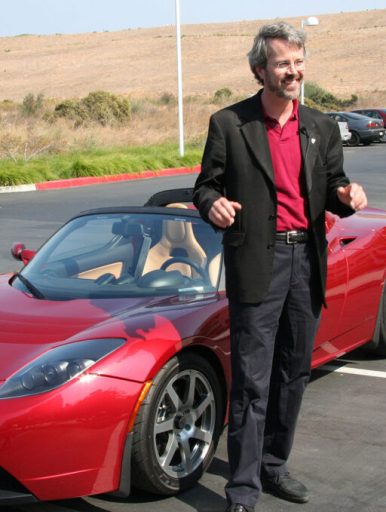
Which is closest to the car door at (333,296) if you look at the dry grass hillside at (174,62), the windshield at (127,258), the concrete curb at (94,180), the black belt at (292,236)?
the windshield at (127,258)

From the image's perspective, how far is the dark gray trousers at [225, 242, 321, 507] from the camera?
12.1 feet

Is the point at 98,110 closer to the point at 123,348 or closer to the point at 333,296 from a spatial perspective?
the point at 333,296

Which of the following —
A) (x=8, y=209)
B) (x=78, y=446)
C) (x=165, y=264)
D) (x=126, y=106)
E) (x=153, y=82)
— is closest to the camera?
(x=78, y=446)

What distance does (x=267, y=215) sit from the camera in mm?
3617

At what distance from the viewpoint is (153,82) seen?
91.4 meters

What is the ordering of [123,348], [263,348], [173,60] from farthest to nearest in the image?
[173,60] < [123,348] < [263,348]

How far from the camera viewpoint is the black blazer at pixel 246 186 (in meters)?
3.61

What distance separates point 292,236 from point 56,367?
1.09 meters

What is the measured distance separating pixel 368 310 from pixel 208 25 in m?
129

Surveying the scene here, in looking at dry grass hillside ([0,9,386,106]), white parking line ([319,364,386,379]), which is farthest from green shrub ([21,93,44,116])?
dry grass hillside ([0,9,386,106])

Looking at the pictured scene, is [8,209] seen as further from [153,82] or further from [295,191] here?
[153,82]

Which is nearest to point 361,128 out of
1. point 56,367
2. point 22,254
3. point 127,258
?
point 22,254

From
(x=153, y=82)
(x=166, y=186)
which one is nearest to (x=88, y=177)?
(x=166, y=186)

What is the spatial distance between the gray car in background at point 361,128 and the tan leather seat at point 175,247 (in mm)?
33417
